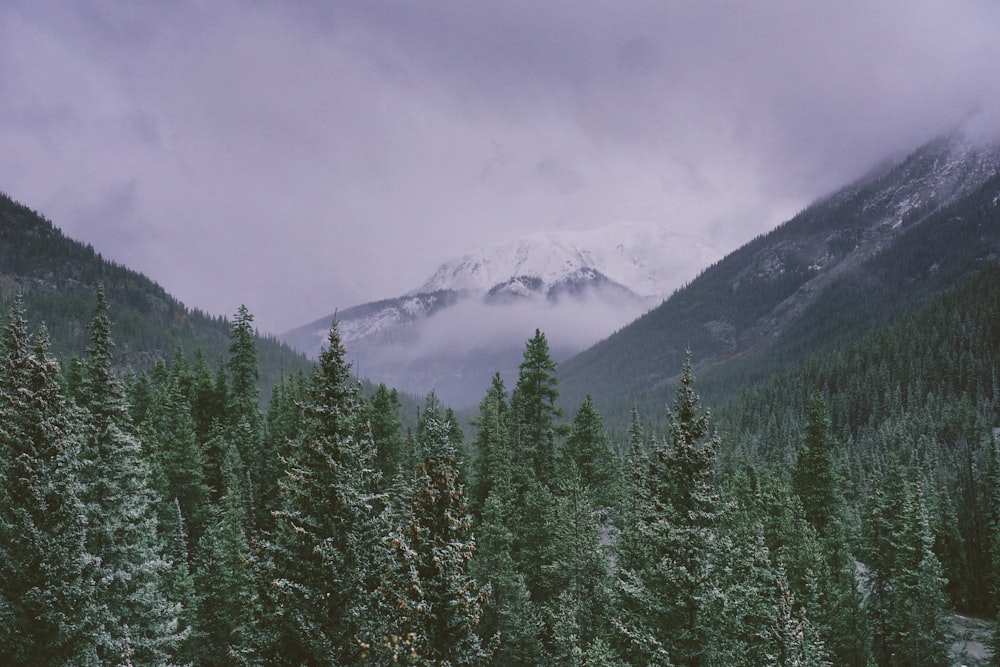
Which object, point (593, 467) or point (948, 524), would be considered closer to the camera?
point (593, 467)

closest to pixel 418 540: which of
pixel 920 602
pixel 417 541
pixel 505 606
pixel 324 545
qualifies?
pixel 417 541

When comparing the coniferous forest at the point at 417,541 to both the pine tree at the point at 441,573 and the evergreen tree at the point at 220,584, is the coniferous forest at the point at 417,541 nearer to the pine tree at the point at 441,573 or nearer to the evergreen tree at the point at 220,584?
the pine tree at the point at 441,573

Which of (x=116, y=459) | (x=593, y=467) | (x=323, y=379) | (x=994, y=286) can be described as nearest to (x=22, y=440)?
(x=116, y=459)

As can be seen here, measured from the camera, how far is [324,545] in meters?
14.5

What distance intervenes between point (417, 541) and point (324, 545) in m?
2.51

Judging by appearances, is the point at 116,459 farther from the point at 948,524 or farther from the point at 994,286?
the point at 994,286

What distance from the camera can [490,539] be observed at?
2905 centimetres

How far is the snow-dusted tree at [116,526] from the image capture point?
57.0 feet

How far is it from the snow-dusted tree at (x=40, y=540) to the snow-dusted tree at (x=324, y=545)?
6.57m

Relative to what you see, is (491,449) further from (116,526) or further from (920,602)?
(920,602)

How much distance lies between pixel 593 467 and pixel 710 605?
1162 inches

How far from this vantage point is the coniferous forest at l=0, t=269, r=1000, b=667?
47.1ft

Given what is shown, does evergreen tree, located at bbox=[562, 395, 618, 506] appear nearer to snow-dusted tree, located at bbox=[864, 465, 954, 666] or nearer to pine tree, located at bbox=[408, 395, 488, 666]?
snow-dusted tree, located at bbox=[864, 465, 954, 666]

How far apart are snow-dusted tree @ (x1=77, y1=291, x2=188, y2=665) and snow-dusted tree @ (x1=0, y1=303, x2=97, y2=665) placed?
54cm
